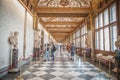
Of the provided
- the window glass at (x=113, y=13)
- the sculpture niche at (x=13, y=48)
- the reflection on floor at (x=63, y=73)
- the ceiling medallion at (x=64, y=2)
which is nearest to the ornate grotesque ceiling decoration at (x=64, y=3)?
the ceiling medallion at (x=64, y=2)

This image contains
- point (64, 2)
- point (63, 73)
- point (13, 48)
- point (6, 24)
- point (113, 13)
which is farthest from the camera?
point (64, 2)

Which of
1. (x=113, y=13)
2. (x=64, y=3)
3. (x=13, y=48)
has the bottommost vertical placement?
(x=13, y=48)

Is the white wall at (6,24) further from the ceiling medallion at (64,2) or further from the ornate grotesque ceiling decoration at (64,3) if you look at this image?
the ceiling medallion at (64,2)

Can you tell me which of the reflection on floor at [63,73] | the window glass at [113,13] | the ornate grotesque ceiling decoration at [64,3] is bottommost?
the reflection on floor at [63,73]

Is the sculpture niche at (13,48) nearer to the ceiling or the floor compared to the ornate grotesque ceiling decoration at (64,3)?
nearer to the floor

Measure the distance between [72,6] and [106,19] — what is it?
11.2 ft

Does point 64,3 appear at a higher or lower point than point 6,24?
higher

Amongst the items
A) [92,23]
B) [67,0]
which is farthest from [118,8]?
[67,0]

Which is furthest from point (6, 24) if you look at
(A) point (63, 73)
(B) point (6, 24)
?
(A) point (63, 73)

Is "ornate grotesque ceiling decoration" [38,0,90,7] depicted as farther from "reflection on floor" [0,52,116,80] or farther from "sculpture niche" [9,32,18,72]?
"reflection on floor" [0,52,116,80]

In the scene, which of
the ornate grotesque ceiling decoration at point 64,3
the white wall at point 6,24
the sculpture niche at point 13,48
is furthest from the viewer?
the ornate grotesque ceiling decoration at point 64,3

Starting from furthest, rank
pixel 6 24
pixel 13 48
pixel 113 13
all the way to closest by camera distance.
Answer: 1. pixel 113 13
2. pixel 13 48
3. pixel 6 24

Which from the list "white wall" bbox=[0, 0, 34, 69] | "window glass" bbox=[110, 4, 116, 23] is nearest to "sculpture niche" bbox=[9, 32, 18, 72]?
"white wall" bbox=[0, 0, 34, 69]

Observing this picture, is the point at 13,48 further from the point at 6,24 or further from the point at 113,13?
the point at 113,13
